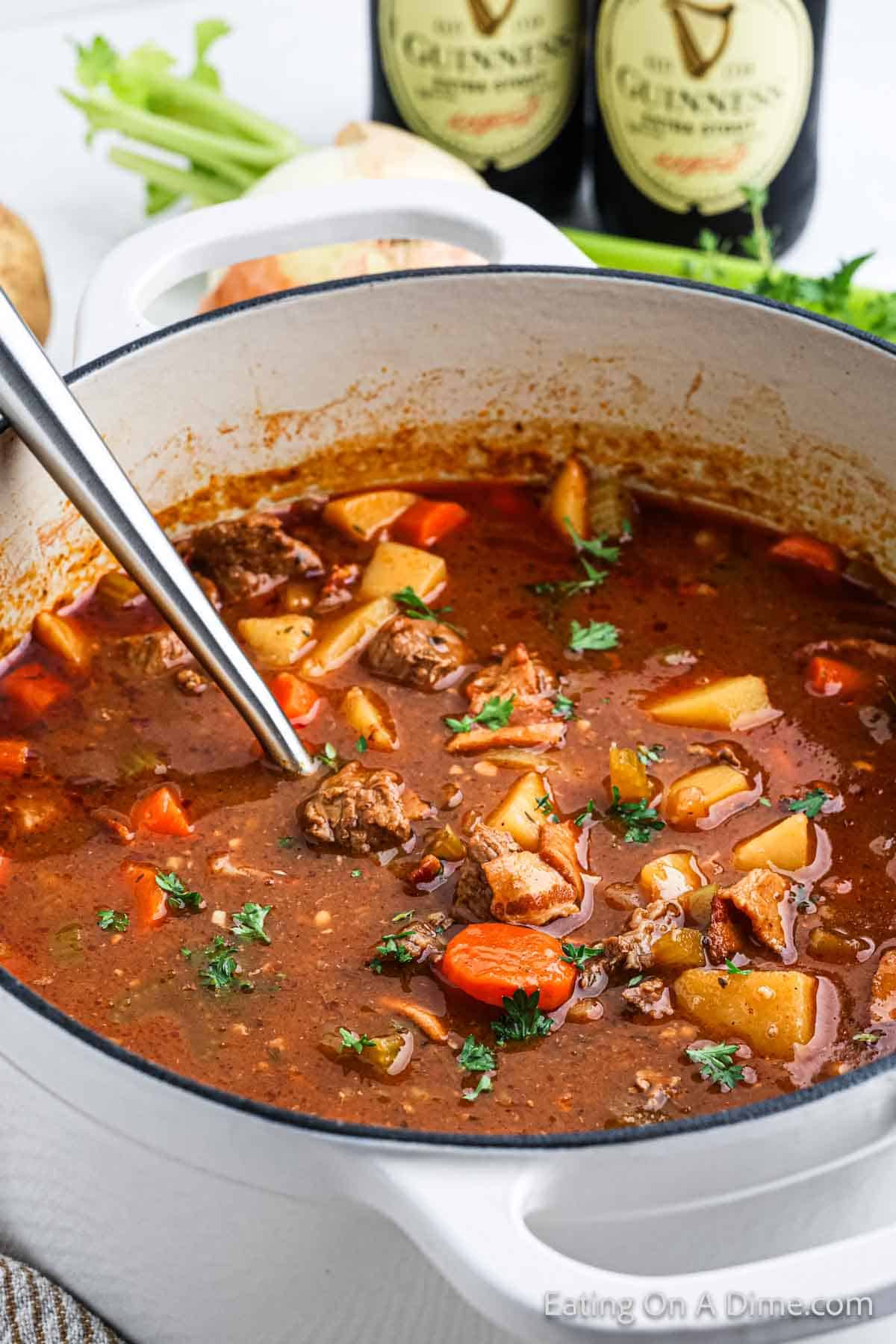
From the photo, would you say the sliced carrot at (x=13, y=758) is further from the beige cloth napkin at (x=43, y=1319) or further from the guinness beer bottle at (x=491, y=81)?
the guinness beer bottle at (x=491, y=81)

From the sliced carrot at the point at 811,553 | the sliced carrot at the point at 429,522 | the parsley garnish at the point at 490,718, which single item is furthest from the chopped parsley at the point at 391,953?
the sliced carrot at the point at 811,553

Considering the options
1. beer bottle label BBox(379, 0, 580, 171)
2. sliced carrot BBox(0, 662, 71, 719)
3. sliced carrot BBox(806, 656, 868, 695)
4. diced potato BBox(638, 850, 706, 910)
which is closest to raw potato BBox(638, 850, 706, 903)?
diced potato BBox(638, 850, 706, 910)

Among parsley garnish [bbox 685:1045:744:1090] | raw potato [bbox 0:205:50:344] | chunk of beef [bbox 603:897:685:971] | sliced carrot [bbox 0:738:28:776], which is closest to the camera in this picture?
parsley garnish [bbox 685:1045:744:1090]

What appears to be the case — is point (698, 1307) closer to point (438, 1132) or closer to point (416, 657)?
point (438, 1132)

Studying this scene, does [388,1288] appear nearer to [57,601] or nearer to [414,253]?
[57,601]

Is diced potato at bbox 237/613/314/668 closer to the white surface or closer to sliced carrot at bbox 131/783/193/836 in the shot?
sliced carrot at bbox 131/783/193/836

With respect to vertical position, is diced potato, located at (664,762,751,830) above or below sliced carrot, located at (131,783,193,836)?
above
